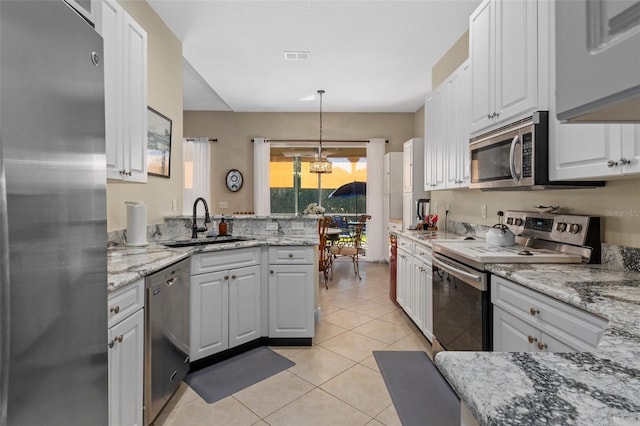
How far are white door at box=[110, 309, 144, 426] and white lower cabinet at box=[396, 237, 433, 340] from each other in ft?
7.06

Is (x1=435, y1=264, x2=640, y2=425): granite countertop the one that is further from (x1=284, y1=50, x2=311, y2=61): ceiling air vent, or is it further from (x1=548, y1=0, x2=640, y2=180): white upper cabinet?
(x1=284, y1=50, x2=311, y2=61): ceiling air vent

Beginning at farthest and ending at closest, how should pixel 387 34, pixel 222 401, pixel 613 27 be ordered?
pixel 387 34
pixel 222 401
pixel 613 27

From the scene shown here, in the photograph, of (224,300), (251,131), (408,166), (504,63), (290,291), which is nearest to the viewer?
(504,63)

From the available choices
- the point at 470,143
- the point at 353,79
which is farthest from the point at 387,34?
the point at 470,143

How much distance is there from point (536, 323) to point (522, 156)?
3.26 feet

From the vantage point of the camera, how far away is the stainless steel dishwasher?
179 centimetres

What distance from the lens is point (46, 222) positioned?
766mm

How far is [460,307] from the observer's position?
2.17 meters

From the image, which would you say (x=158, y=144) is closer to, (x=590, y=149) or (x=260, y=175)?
(x=590, y=149)

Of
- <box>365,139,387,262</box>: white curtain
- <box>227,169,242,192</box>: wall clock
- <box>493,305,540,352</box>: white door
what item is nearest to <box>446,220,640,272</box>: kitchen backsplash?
<box>493,305,540,352</box>: white door

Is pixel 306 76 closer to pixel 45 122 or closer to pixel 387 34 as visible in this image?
pixel 387 34

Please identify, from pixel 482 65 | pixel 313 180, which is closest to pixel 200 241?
pixel 482 65

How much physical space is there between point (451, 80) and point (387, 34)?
0.92m

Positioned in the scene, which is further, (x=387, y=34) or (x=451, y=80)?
(x=387, y=34)
